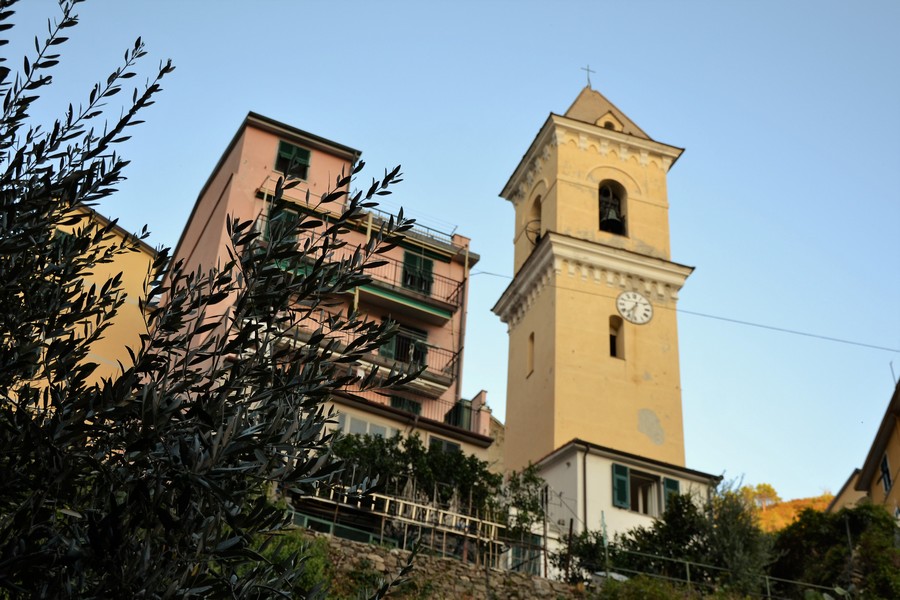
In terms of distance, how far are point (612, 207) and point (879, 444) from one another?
41.3 feet

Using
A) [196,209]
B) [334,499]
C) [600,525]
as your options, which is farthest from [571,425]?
[196,209]

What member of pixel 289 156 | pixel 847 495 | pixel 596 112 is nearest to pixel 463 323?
pixel 289 156

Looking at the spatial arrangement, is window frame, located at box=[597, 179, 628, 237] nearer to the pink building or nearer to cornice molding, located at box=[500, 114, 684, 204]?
cornice molding, located at box=[500, 114, 684, 204]

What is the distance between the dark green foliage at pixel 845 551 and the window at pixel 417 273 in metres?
11.3

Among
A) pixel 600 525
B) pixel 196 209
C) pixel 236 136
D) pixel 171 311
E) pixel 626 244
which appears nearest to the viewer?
pixel 171 311

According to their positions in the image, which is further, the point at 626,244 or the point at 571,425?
the point at 626,244

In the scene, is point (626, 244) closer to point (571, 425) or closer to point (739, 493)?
point (571, 425)

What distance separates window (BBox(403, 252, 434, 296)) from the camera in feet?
91.8

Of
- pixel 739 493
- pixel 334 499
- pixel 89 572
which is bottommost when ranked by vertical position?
pixel 89 572

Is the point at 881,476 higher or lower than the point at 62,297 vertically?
higher

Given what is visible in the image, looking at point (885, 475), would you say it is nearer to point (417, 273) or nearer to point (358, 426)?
point (417, 273)

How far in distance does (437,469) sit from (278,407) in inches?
623

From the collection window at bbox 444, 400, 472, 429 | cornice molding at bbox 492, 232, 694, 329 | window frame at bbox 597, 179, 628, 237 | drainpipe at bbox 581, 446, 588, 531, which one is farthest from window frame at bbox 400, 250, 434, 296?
window frame at bbox 597, 179, 628, 237

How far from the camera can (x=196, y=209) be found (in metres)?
32.2
